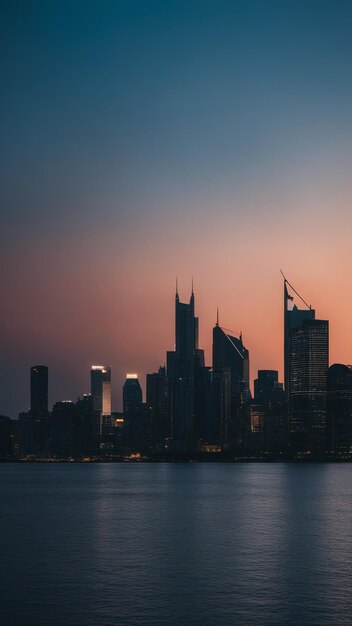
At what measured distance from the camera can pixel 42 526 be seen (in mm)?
→ 107250

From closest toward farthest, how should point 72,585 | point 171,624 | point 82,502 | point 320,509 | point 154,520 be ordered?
point 171,624
point 72,585
point 154,520
point 320,509
point 82,502

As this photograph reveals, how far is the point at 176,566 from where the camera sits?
72.7 metres

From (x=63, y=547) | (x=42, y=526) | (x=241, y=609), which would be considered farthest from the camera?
(x=42, y=526)

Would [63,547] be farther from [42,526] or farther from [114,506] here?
[114,506]

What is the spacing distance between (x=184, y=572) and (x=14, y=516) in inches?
2355

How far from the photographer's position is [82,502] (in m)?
153

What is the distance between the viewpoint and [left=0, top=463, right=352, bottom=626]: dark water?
54.2 m

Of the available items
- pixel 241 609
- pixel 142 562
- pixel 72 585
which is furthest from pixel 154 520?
pixel 241 609

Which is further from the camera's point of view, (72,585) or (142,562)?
(142,562)

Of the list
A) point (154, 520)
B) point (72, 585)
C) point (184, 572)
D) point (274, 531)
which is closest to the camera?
point (72, 585)

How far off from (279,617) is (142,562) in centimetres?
2418

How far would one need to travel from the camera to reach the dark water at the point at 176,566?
54156 millimetres

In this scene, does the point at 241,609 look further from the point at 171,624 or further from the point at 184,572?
the point at 184,572

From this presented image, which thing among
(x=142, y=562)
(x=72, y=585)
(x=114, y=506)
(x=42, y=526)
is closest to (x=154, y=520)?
(x=42, y=526)
